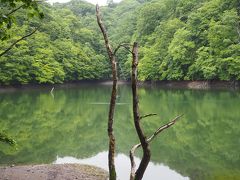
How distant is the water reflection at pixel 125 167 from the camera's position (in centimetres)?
1477

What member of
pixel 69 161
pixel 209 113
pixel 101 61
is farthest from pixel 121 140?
pixel 101 61

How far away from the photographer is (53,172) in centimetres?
1448

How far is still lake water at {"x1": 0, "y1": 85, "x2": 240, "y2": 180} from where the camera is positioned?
16219 mm

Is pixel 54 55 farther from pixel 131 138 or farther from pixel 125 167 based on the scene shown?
pixel 125 167

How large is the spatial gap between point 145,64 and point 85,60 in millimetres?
16852

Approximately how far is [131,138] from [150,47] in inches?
2490

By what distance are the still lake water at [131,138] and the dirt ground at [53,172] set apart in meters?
Result: 1.06

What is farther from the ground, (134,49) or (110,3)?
(110,3)

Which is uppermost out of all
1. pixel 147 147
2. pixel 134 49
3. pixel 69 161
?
pixel 134 49

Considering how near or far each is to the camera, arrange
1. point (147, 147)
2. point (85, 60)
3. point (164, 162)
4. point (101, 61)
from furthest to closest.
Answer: point (101, 61)
point (85, 60)
point (164, 162)
point (147, 147)

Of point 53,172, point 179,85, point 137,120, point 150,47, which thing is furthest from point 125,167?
point 150,47

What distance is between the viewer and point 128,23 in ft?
361

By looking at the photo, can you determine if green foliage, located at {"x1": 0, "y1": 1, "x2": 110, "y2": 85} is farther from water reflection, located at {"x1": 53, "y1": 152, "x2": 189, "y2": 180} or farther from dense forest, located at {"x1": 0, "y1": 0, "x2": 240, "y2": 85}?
water reflection, located at {"x1": 53, "y1": 152, "x2": 189, "y2": 180}

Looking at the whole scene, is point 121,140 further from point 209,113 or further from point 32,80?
point 32,80
